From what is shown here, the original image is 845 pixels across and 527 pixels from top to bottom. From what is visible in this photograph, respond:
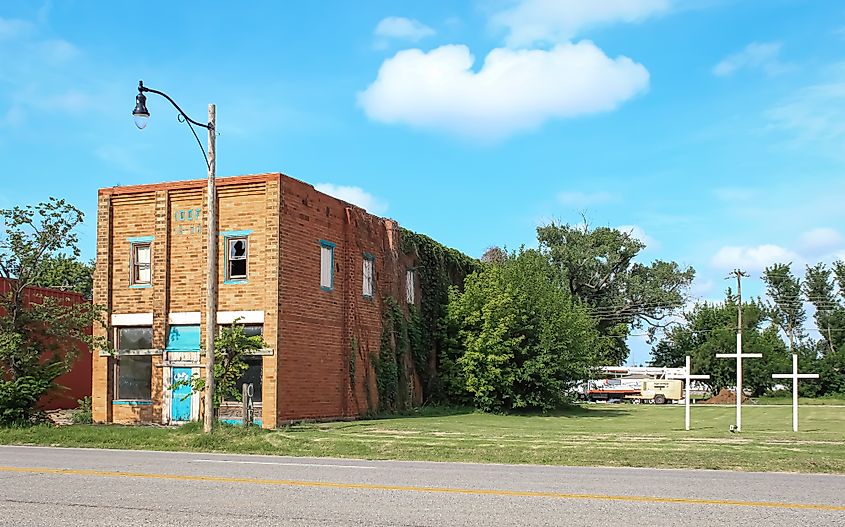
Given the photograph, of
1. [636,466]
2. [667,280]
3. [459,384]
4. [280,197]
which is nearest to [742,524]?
[636,466]

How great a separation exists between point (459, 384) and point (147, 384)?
A: 563 inches

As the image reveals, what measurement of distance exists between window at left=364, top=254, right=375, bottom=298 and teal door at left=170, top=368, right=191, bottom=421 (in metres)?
7.59

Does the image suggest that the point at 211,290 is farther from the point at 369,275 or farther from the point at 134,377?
the point at 369,275

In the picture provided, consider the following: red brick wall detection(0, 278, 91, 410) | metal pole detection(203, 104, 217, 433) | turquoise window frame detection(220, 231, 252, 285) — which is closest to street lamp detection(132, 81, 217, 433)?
metal pole detection(203, 104, 217, 433)

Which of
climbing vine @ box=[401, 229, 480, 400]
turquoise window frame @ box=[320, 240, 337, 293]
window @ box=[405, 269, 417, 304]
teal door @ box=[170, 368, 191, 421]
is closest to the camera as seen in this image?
teal door @ box=[170, 368, 191, 421]

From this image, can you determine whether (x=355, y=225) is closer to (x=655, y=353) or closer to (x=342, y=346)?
(x=342, y=346)

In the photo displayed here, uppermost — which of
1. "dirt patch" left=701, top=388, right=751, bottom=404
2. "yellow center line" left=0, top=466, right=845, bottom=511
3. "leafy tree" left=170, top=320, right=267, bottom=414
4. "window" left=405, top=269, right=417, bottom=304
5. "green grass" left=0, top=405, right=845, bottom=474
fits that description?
"window" left=405, top=269, right=417, bottom=304

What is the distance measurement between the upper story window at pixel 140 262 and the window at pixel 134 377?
256cm

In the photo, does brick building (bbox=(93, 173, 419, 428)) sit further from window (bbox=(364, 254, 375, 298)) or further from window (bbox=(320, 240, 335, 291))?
window (bbox=(364, 254, 375, 298))

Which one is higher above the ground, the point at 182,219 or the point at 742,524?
the point at 182,219

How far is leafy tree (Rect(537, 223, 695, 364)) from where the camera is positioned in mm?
80812

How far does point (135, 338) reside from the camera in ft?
100

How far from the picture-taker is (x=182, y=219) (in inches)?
1186

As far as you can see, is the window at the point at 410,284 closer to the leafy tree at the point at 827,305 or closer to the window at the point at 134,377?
the window at the point at 134,377
